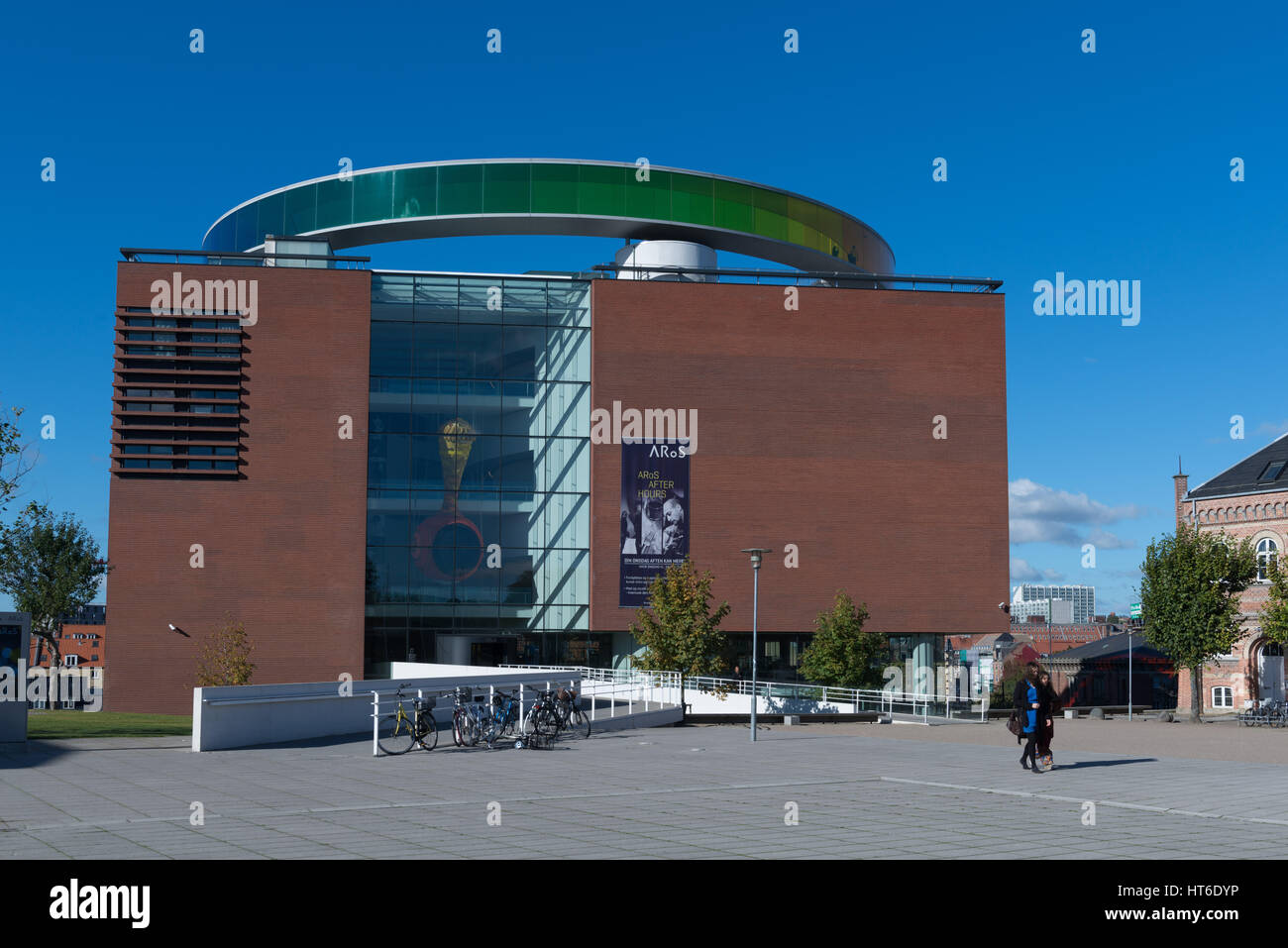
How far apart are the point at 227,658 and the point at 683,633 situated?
17.4 meters

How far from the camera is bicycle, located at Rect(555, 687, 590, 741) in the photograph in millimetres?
26281

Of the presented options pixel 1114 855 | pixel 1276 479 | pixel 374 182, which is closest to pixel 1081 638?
pixel 1276 479

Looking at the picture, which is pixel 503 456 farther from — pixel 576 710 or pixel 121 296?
pixel 576 710

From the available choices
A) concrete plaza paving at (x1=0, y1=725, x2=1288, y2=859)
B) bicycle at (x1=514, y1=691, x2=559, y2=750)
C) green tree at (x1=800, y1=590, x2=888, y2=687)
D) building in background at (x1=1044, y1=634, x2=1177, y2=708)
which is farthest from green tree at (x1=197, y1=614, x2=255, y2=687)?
building in background at (x1=1044, y1=634, x2=1177, y2=708)

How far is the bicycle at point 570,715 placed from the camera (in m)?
26.3

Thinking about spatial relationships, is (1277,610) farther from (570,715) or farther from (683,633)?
(570,715)

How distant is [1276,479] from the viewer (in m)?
62.0

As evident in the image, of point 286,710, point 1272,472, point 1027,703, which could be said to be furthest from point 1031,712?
point 1272,472

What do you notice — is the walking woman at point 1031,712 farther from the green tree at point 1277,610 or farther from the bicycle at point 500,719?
the green tree at point 1277,610

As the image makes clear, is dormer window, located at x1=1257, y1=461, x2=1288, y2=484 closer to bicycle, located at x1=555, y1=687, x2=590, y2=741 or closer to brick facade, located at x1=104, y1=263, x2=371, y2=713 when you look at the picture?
brick facade, located at x1=104, y1=263, x2=371, y2=713

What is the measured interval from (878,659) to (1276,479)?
25.2m

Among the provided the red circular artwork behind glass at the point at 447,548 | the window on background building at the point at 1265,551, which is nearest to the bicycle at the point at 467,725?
the red circular artwork behind glass at the point at 447,548

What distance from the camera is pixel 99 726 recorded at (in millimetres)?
30672
